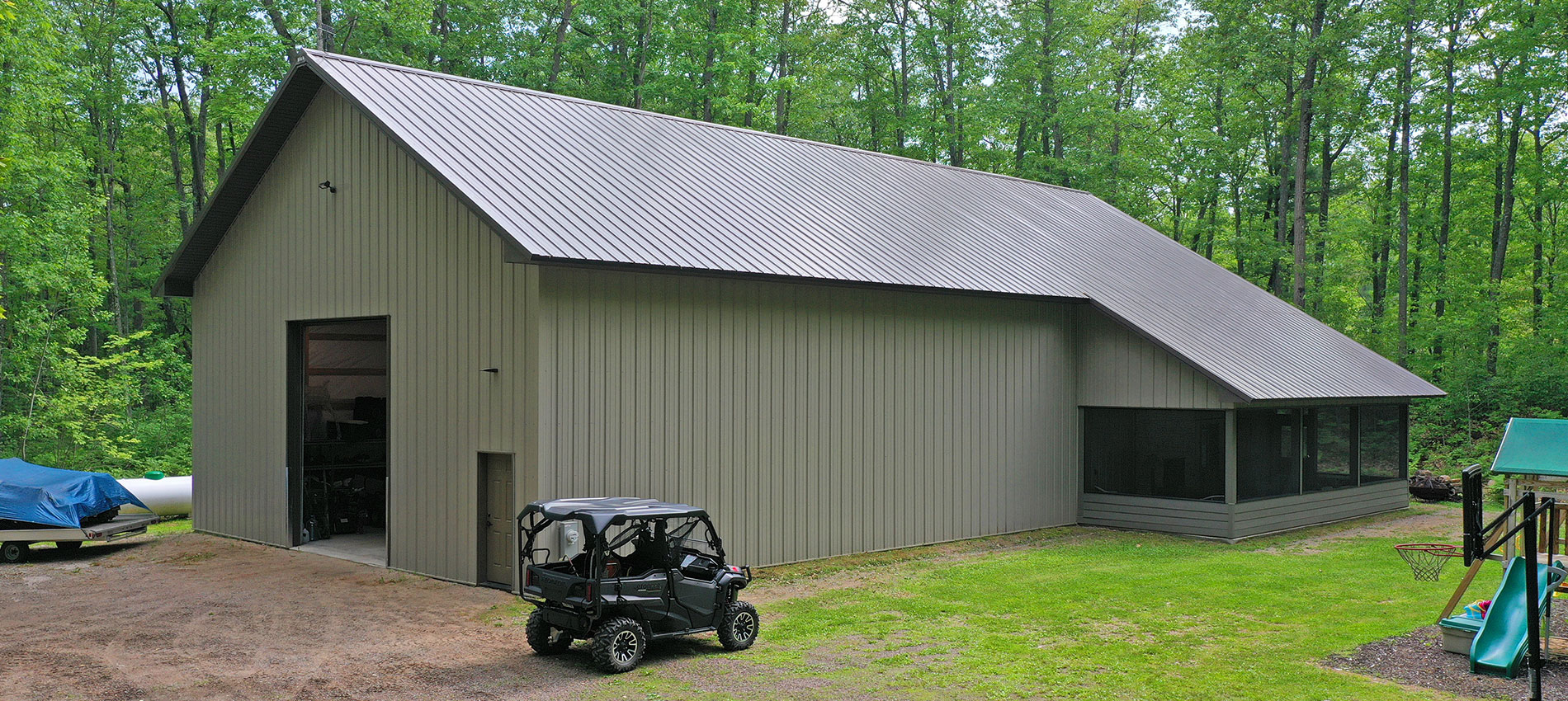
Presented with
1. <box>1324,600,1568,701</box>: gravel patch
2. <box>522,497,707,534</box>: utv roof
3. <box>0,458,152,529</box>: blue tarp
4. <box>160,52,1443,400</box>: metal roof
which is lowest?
<box>1324,600,1568,701</box>: gravel patch

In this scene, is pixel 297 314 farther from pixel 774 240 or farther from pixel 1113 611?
pixel 1113 611

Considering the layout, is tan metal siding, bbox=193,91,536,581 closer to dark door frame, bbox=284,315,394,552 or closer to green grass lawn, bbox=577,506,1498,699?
dark door frame, bbox=284,315,394,552

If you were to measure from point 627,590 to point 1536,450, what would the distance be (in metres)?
7.99

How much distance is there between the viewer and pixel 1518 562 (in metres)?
9.11

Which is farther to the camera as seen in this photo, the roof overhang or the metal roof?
the roof overhang

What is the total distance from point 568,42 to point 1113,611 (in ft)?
81.7

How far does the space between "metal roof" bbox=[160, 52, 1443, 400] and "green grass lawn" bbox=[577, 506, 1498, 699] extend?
3227 mm

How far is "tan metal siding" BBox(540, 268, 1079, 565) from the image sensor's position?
40.7 feet

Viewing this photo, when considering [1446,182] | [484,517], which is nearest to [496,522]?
[484,517]

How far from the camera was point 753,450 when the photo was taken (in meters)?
13.9

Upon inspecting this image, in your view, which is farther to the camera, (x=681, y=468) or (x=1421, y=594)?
(x=681, y=468)

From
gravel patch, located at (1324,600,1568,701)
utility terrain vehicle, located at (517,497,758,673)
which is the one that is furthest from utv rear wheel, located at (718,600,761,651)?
gravel patch, located at (1324,600,1568,701)

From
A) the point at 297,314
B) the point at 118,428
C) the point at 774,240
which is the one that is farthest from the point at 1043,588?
the point at 118,428

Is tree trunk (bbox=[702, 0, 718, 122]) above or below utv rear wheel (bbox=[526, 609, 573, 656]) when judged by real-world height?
above
